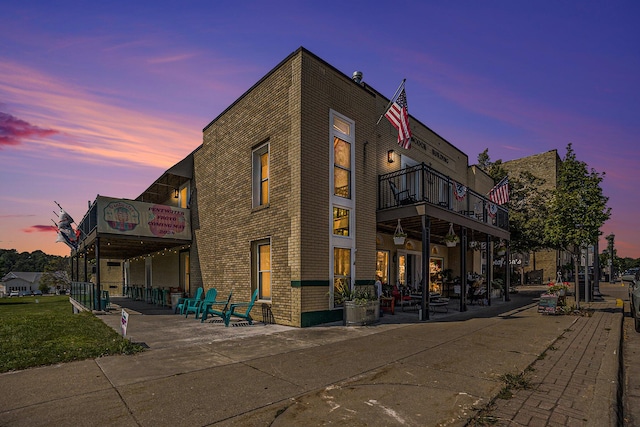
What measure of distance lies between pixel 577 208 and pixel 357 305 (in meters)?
10.3

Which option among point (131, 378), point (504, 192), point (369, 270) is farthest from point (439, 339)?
point (504, 192)

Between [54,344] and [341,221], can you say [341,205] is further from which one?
[54,344]

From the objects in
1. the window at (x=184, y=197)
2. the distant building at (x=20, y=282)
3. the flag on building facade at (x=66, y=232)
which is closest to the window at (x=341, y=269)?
the window at (x=184, y=197)

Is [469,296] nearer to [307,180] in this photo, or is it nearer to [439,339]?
[439,339]

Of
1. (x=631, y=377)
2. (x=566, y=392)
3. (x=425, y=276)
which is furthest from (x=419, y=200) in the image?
(x=566, y=392)

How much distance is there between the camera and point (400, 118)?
12.3 metres

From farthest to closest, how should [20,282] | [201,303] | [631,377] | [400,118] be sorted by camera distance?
[20,282]
[201,303]
[400,118]
[631,377]

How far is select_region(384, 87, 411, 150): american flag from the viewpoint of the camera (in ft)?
40.0

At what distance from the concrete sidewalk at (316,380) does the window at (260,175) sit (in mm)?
5149

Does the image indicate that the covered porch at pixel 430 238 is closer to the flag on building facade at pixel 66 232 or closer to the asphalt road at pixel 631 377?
the asphalt road at pixel 631 377

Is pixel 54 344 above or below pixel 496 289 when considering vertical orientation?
above

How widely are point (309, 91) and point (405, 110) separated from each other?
3663 millimetres

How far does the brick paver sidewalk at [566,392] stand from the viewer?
393cm

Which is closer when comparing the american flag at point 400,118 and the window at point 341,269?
the window at point 341,269
